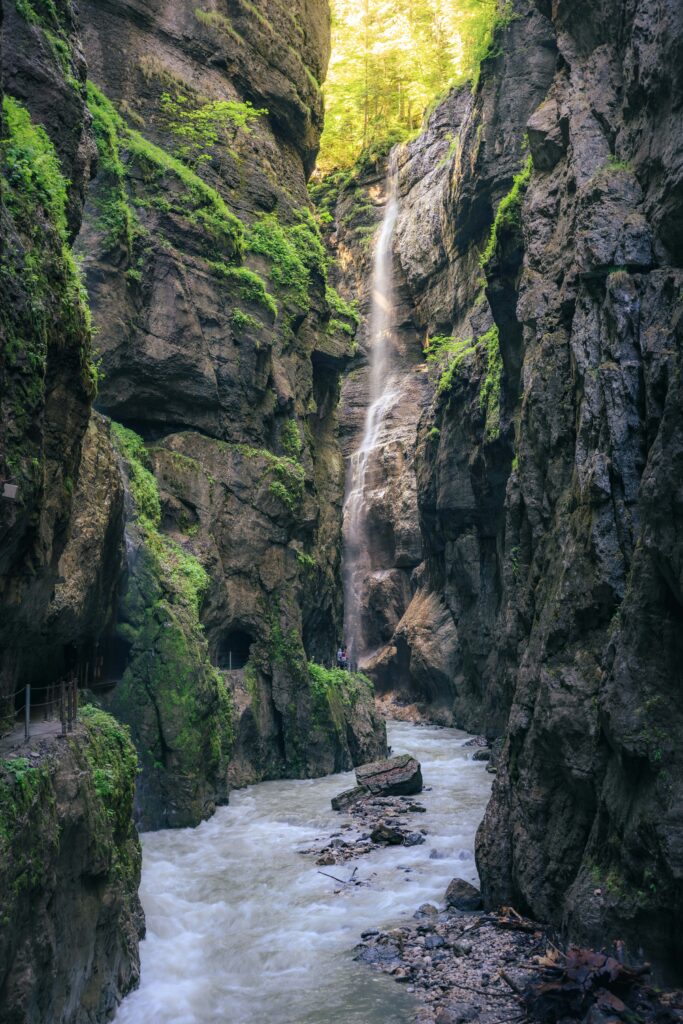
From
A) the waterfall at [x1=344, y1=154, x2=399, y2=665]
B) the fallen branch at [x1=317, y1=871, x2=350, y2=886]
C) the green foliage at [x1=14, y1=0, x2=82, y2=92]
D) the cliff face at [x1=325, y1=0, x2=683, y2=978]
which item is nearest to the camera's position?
the cliff face at [x1=325, y1=0, x2=683, y2=978]

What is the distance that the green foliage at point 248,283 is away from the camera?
24.3 metres

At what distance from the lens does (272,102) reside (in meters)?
29.5

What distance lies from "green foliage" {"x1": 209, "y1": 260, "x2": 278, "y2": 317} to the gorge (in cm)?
10

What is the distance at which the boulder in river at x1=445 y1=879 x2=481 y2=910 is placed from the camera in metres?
12.3

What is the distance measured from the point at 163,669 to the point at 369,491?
2517cm

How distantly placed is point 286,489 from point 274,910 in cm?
1353

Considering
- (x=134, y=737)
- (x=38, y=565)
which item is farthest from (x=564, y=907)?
(x=134, y=737)

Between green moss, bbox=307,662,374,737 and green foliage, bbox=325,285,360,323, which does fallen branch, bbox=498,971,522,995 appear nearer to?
green moss, bbox=307,662,374,737

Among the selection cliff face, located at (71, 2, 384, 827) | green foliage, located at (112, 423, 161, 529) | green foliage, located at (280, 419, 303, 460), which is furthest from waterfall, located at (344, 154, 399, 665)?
green foliage, located at (112, 423, 161, 529)

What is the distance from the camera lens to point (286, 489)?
2470 cm

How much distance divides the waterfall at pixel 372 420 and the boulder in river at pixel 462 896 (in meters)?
29.4

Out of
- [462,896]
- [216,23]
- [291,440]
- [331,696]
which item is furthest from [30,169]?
[216,23]

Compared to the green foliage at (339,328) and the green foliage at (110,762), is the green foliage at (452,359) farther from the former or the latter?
the green foliage at (110,762)

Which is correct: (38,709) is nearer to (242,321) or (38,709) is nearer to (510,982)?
(510,982)
